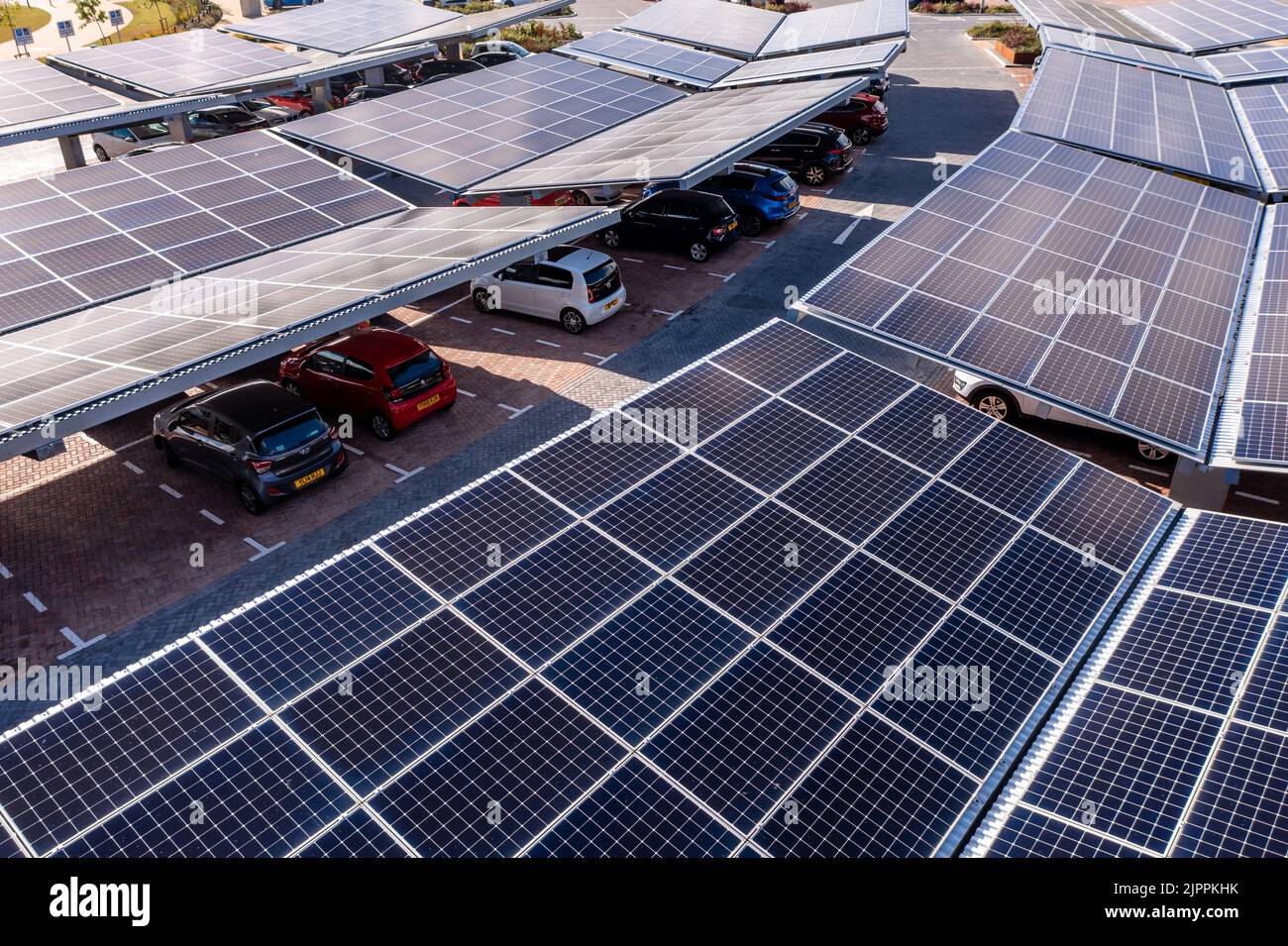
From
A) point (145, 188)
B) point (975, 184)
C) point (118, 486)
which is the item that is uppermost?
point (975, 184)

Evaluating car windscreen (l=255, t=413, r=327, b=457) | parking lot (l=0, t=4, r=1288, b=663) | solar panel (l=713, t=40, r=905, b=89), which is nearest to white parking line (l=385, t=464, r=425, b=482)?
parking lot (l=0, t=4, r=1288, b=663)

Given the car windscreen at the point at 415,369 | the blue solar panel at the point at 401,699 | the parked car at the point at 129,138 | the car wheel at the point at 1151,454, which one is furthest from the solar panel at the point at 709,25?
the blue solar panel at the point at 401,699

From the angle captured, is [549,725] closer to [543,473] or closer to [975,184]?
[543,473]

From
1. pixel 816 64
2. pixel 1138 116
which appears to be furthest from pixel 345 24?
pixel 1138 116

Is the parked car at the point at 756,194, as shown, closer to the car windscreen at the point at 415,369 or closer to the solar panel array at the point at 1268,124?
the solar panel array at the point at 1268,124

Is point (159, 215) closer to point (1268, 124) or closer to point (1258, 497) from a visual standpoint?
point (1258, 497)
